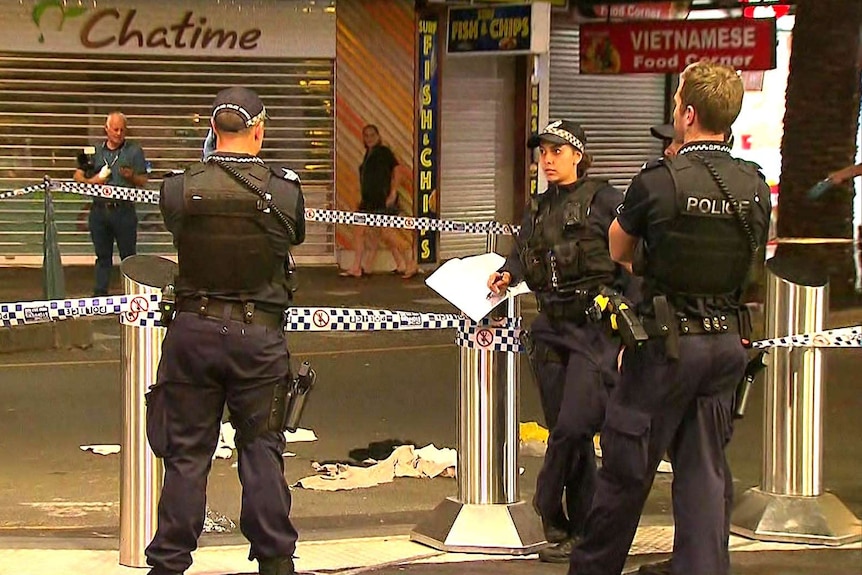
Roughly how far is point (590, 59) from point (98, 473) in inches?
482

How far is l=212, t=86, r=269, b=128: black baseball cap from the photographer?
542cm

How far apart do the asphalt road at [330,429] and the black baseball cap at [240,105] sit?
215cm

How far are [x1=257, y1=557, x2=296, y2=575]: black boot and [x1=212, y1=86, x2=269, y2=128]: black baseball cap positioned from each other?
1622mm

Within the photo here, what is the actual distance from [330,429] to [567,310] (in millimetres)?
3631

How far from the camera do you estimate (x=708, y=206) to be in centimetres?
504

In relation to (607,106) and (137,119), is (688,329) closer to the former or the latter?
(137,119)

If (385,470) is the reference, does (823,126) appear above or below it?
above

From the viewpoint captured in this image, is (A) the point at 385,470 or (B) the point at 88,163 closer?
(A) the point at 385,470

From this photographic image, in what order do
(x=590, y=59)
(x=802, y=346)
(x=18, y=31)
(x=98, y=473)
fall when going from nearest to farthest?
(x=802, y=346) < (x=98, y=473) < (x=18, y=31) < (x=590, y=59)

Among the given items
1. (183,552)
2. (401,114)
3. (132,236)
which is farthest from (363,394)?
(401,114)

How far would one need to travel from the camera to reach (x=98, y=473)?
27.0ft

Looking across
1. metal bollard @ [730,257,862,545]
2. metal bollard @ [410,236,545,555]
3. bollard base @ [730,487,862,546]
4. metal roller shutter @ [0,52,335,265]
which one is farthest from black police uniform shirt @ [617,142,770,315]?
metal roller shutter @ [0,52,335,265]

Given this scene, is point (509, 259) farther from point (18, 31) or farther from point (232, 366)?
point (18, 31)

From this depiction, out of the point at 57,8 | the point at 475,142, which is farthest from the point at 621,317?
the point at 475,142
